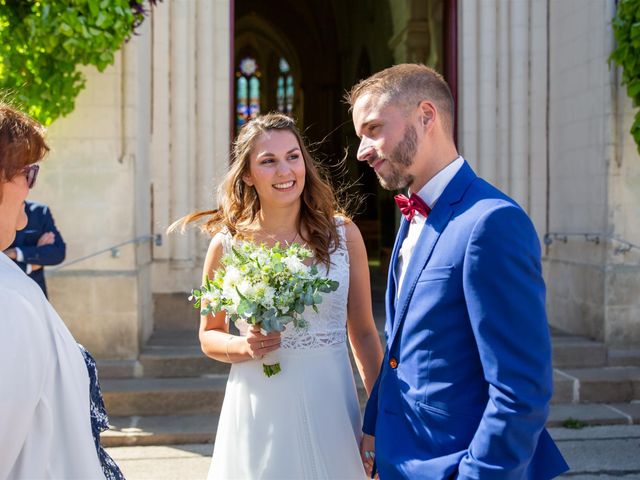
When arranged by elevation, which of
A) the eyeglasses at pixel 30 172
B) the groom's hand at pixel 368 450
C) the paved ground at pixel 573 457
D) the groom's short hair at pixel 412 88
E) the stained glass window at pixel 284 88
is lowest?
the paved ground at pixel 573 457

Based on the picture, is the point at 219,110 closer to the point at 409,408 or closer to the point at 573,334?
the point at 573,334

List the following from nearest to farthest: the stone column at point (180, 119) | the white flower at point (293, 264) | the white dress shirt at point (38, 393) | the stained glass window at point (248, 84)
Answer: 1. the white dress shirt at point (38, 393)
2. the white flower at point (293, 264)
3. the stone column at point (180, 119)
4. the stained glass window at point (248, 84)

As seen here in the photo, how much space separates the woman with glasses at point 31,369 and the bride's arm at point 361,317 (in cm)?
121

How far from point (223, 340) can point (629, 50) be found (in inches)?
185

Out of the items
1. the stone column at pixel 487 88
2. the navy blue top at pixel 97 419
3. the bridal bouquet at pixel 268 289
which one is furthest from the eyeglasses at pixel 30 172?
the stone column at pixel 487 88

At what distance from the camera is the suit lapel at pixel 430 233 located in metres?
2.04

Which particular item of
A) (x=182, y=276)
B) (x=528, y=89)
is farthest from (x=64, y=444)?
(x=528, y=89)

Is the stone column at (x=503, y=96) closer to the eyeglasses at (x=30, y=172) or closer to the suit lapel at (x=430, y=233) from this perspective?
the suit lapel at (x=430, y=233)

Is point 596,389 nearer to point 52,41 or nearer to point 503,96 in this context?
point 503,96

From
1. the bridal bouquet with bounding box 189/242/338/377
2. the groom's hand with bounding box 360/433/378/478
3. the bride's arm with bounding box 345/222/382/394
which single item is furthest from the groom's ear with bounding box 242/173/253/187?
the groom's hand with bounding box 360/433/378/478

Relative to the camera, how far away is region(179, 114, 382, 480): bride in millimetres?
2604

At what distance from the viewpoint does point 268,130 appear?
2.88m

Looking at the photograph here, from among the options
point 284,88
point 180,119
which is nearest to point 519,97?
point 180,119

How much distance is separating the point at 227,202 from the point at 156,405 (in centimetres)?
320
